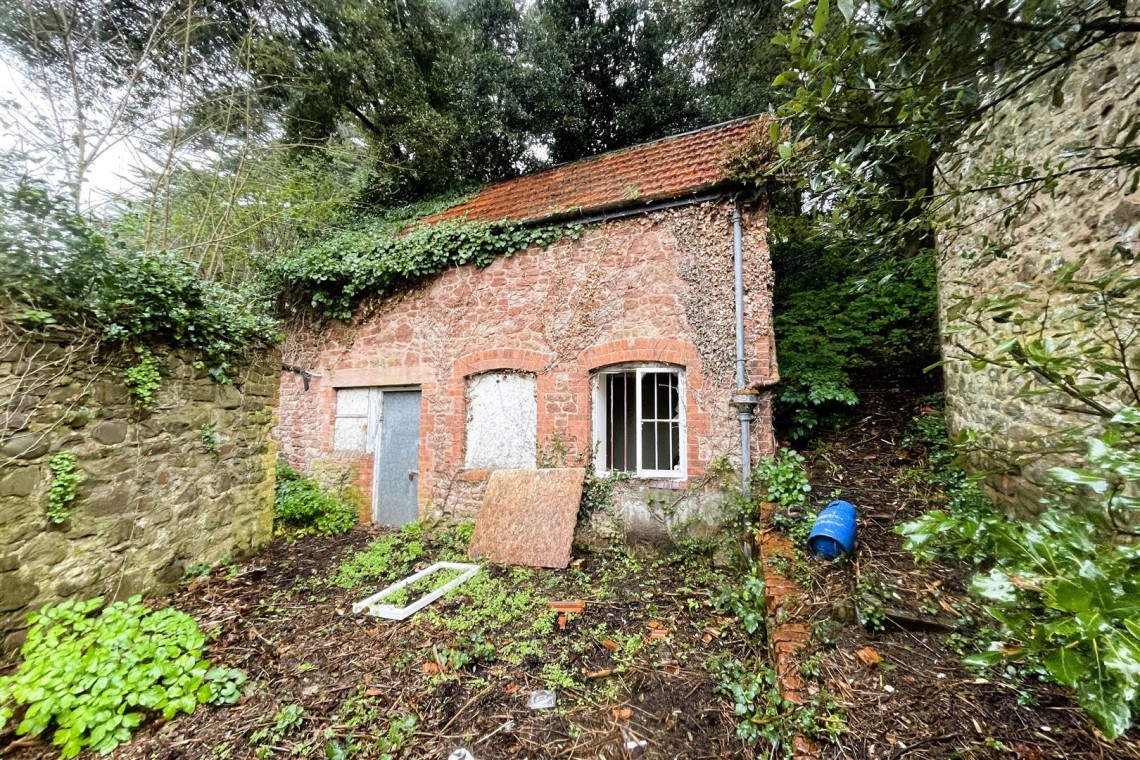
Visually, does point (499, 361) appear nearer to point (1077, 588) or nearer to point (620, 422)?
point (620, 422)

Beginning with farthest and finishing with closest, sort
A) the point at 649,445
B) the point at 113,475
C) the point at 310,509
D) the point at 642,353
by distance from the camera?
the point at 310,509
the point at 649,445
the point at 642,353
the point at 113,475

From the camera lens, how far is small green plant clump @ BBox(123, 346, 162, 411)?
3.54m

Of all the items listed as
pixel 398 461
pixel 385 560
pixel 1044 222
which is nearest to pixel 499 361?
pixel 398 461

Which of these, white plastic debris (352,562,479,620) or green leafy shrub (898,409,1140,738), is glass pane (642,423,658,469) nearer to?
white plastic debris (352,562,479,620)

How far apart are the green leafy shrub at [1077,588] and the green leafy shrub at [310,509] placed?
6.54m

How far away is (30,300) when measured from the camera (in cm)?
293

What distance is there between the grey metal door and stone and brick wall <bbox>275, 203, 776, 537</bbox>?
230 mm

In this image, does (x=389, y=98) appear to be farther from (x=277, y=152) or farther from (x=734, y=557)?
(x=734, y=557)

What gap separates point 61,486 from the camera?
3.07m

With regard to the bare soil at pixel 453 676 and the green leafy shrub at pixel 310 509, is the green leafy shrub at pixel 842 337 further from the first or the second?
the green leafy shrub at pixel 310 509

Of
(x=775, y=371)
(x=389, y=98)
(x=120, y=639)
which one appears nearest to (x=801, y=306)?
(x=775, y=371)

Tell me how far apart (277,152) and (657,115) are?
23.6 feet

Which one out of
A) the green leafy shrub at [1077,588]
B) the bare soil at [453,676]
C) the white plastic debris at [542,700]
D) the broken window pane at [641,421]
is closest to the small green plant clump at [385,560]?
the bare soil at [453,676]

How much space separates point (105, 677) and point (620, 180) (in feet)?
21.5
